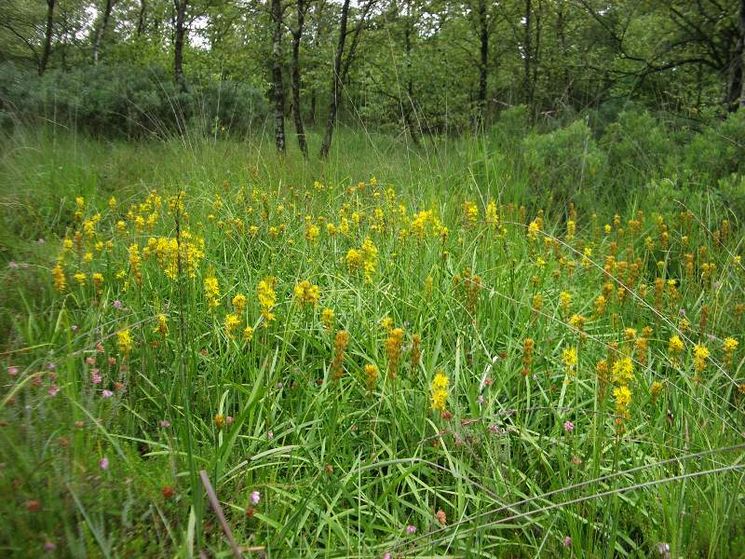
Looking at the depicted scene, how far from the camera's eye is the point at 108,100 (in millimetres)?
8789

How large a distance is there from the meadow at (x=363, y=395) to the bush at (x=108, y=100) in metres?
5.58

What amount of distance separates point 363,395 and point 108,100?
8.61 meters

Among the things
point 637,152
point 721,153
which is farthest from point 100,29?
point 721,153

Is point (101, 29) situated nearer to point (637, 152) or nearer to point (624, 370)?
point (637, 152)

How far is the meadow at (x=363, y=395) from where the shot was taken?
4.27 ft

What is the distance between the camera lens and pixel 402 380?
1.98 m

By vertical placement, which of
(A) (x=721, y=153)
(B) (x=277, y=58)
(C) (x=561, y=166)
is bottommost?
(C) (x=561, y=166)

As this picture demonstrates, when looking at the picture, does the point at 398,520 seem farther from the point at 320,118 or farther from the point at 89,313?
the point at 320,118

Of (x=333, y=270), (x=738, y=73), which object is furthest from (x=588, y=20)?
(x=333, y=270)

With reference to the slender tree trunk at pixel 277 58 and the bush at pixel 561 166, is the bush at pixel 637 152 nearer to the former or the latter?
the bush at pixel 561 166

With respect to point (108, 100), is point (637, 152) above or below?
below

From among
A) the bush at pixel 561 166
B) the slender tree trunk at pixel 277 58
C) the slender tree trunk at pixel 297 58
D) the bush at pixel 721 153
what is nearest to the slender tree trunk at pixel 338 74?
the slender tree trunk at pixel 297 58

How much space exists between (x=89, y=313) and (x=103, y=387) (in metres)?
0.40

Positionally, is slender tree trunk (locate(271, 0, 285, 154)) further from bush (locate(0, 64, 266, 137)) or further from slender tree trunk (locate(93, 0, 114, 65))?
slender tree trunk (locate(93, 0, 114, 65))
